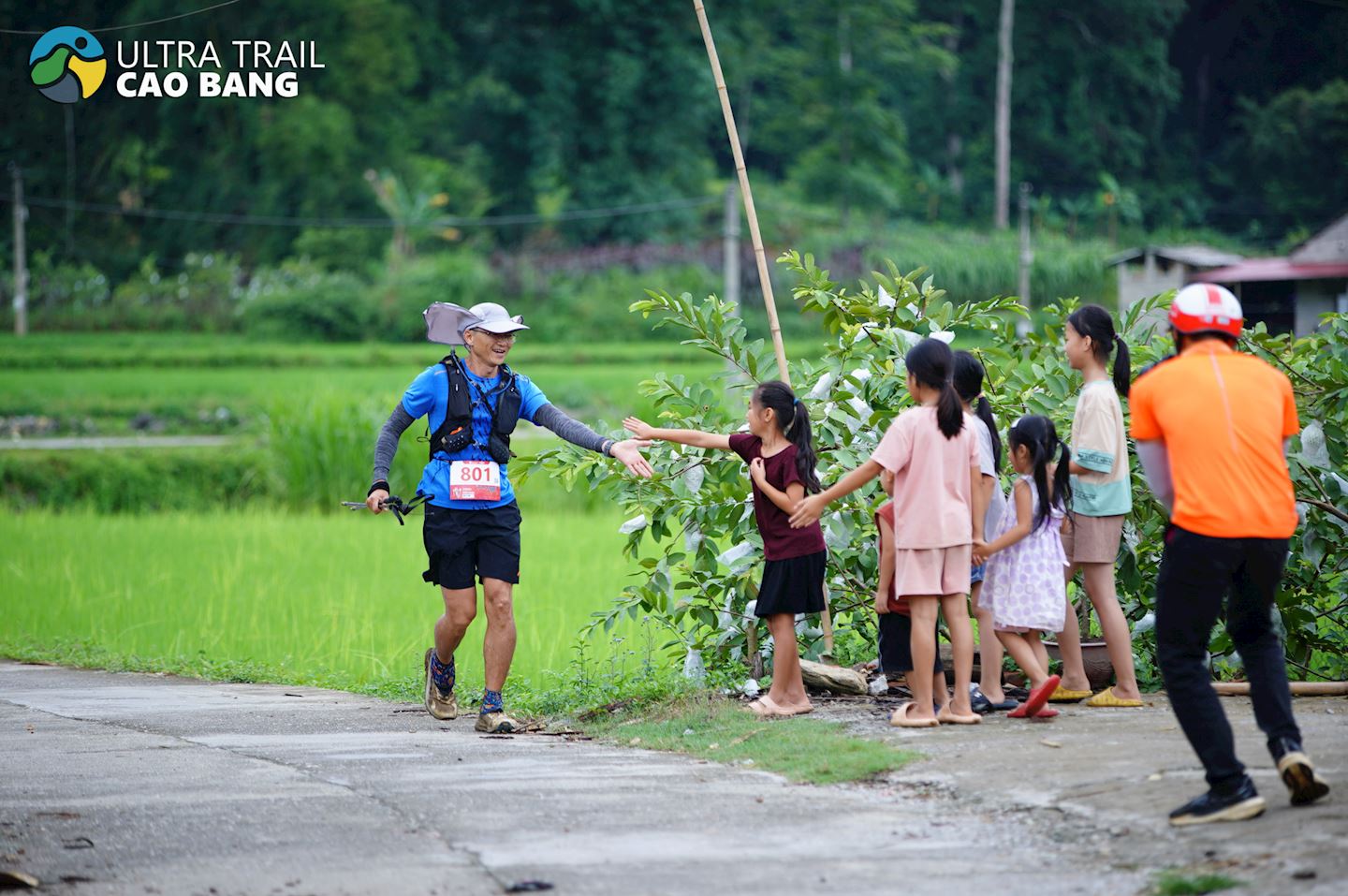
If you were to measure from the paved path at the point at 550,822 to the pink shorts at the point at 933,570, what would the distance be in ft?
1.80

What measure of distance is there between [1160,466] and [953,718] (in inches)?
69.0

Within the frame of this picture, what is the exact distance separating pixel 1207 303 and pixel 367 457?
15.2 m

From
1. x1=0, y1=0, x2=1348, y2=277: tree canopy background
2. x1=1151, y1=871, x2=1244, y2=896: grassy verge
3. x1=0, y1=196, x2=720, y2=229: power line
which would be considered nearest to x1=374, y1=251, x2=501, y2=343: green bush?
x1=0, y1=196, x2=720, y2=229: power line

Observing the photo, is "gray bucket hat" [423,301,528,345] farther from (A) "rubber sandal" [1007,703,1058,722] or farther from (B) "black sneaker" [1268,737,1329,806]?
(B) "black sneaker" [1268,737,1329,806]

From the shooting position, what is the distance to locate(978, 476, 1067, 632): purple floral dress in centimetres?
671

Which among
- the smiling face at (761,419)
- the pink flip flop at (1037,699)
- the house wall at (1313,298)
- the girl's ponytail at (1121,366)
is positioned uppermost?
the house wall at (1313,298)

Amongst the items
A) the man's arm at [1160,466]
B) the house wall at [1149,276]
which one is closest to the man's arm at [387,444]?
the man's arm at [1160,466]

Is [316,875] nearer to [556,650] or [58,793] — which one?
[58,793]

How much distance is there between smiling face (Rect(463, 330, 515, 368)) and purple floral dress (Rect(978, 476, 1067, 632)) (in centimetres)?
227

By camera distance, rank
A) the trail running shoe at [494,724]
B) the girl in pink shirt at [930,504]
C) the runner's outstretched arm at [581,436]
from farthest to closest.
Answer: the runner's outstretched arm at [581,436]
the trail running shoe at [494,724]
the girl in pink shirt at [930,504]

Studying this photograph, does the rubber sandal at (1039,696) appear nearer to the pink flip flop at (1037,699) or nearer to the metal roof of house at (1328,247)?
the pink flip flop at (1037,699)

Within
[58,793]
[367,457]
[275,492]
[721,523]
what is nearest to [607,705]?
[721,523]

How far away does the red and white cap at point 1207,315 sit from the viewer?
17.2 feet

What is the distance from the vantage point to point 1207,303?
5.25 m
